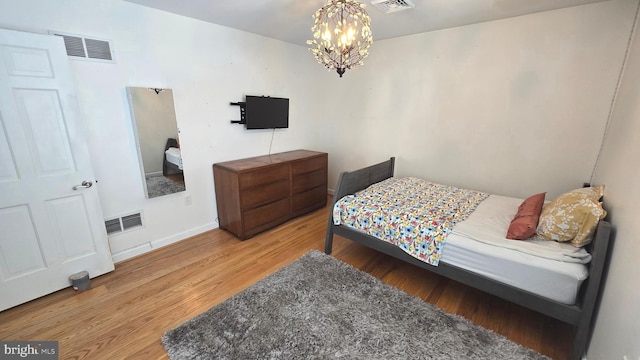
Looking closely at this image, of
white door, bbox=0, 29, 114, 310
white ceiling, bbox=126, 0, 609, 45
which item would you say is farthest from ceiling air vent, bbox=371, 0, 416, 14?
white door, bbox=0, 29, 114, 310

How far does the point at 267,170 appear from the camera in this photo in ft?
10.0

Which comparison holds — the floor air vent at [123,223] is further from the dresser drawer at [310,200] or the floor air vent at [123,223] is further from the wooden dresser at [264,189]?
the dresser drawer at [310,200]

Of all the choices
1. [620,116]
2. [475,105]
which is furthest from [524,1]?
[620,116]

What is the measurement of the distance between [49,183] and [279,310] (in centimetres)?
207

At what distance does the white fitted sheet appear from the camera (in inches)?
60.4

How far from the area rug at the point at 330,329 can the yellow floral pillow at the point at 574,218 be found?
783 millimetres

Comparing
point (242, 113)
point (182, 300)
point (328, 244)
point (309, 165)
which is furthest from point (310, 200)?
point (182, 300)

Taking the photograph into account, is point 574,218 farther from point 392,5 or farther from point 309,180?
point 309,180

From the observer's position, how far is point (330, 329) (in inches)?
68.9

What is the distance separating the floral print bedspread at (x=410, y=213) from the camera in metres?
2.02

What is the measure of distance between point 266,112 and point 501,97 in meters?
2.85

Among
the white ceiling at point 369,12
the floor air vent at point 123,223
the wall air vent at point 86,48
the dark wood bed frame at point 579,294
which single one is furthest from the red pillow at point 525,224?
the wall air vent at point 86,48

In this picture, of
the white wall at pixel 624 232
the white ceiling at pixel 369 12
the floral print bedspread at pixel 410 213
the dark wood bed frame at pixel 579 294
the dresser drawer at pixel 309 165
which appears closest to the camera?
the white wall at pixel 624 232

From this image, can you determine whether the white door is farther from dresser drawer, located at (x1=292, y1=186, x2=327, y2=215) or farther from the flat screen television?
dresser drawer, located at (x1=292, y1=186, x2=327, y2=215)
